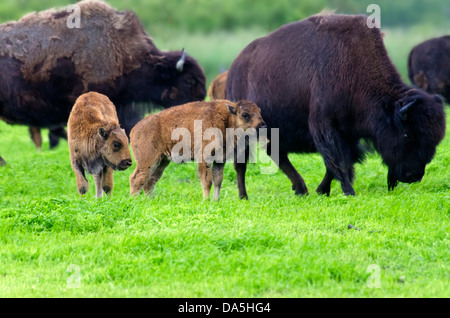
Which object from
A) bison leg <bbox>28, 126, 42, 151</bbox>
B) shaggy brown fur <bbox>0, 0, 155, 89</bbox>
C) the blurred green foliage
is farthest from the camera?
the blurred green foliage

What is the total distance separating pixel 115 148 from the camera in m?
9.19

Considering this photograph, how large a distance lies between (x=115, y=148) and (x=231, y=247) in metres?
2.99

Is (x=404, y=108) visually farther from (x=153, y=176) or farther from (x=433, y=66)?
(x=433, y=66)

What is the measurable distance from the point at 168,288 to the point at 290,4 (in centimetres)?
3151

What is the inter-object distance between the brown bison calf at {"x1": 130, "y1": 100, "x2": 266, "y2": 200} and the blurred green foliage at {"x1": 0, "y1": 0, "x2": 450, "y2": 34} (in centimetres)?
2196

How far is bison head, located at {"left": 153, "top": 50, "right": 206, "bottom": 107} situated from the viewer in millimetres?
13508

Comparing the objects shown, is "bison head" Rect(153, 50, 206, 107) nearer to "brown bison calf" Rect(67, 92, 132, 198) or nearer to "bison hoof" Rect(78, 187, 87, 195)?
"brown bison calf" Rect(67, 92, 132, 198)

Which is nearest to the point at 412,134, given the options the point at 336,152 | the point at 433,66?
the point at 336,152

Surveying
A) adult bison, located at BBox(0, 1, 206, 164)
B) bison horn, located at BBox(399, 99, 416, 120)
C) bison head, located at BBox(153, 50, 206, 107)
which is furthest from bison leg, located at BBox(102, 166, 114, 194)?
bison head, located at BBox(153, 50, 206, 107)

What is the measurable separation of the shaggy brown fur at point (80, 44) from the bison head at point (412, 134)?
5.73 m

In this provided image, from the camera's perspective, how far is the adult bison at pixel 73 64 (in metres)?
12.9
